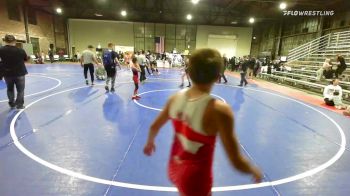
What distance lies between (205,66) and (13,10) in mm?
26541

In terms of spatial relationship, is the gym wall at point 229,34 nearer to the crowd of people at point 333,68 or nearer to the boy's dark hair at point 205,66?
the crowd of people at point 333,68

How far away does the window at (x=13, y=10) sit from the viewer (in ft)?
69.1

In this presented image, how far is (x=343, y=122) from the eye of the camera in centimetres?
639

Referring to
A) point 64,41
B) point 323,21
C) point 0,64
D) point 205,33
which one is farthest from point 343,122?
point 64,41

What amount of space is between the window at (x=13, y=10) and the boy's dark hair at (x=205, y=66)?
25.8m

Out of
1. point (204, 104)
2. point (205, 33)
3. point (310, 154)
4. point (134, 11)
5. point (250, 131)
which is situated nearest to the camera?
point (204, 104)

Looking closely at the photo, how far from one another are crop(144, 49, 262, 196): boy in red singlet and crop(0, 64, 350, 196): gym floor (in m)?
1.57

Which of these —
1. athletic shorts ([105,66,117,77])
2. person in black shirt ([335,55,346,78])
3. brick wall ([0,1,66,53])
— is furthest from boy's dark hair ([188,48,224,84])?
brick wall ([0,1,66,53])

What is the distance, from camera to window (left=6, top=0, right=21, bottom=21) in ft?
69.1

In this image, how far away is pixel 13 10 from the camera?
21.6 meters

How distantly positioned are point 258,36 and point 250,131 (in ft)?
100.0

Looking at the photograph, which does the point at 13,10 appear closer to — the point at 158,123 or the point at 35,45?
the point at 35,45

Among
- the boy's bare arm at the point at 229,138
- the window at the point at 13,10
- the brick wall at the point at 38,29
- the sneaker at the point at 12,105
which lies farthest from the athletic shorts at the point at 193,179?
the window at the point at 13,10

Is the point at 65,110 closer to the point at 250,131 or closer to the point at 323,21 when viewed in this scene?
the point at 250,131
